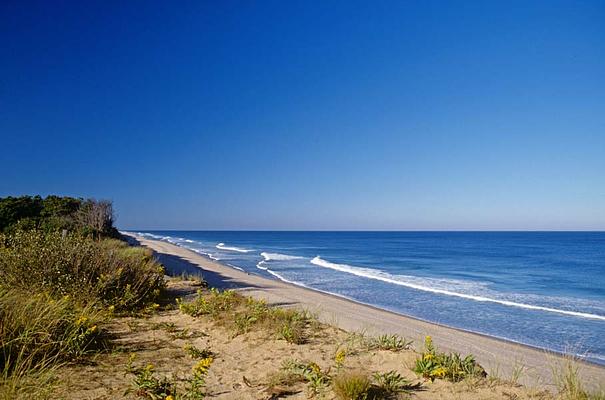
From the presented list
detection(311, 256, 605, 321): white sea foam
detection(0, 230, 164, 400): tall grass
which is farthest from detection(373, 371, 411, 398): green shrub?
detection(311, 256, 605, 321): white sea foam

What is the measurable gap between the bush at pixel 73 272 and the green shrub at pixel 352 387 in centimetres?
503

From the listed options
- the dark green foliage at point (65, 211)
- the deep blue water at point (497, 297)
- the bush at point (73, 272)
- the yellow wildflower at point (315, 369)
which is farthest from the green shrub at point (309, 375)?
the dark green foliage at point (65, 211)

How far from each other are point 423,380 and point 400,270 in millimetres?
25637

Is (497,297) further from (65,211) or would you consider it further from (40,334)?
(65,211)

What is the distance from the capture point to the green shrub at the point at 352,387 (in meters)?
4.11

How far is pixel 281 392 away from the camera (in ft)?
14.7

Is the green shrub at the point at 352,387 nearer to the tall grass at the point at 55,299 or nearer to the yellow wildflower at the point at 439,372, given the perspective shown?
the yellow wildflower at the point at 439,372

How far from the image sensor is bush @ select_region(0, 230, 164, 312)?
295 inches

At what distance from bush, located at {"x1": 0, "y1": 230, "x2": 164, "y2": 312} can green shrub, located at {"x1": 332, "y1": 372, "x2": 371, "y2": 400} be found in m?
5.03

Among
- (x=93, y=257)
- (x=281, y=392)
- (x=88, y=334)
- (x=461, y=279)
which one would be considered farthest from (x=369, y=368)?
(x=461, y=279)

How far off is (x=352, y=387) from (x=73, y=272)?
6371mm

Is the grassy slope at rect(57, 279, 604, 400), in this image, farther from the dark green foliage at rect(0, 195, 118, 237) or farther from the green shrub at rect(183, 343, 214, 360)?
the dark green foliage at rect(0, 195, 118, 237)

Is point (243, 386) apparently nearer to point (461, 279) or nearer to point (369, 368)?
point (369, 368)

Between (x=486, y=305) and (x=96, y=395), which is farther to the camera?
(x=486, y=305)
